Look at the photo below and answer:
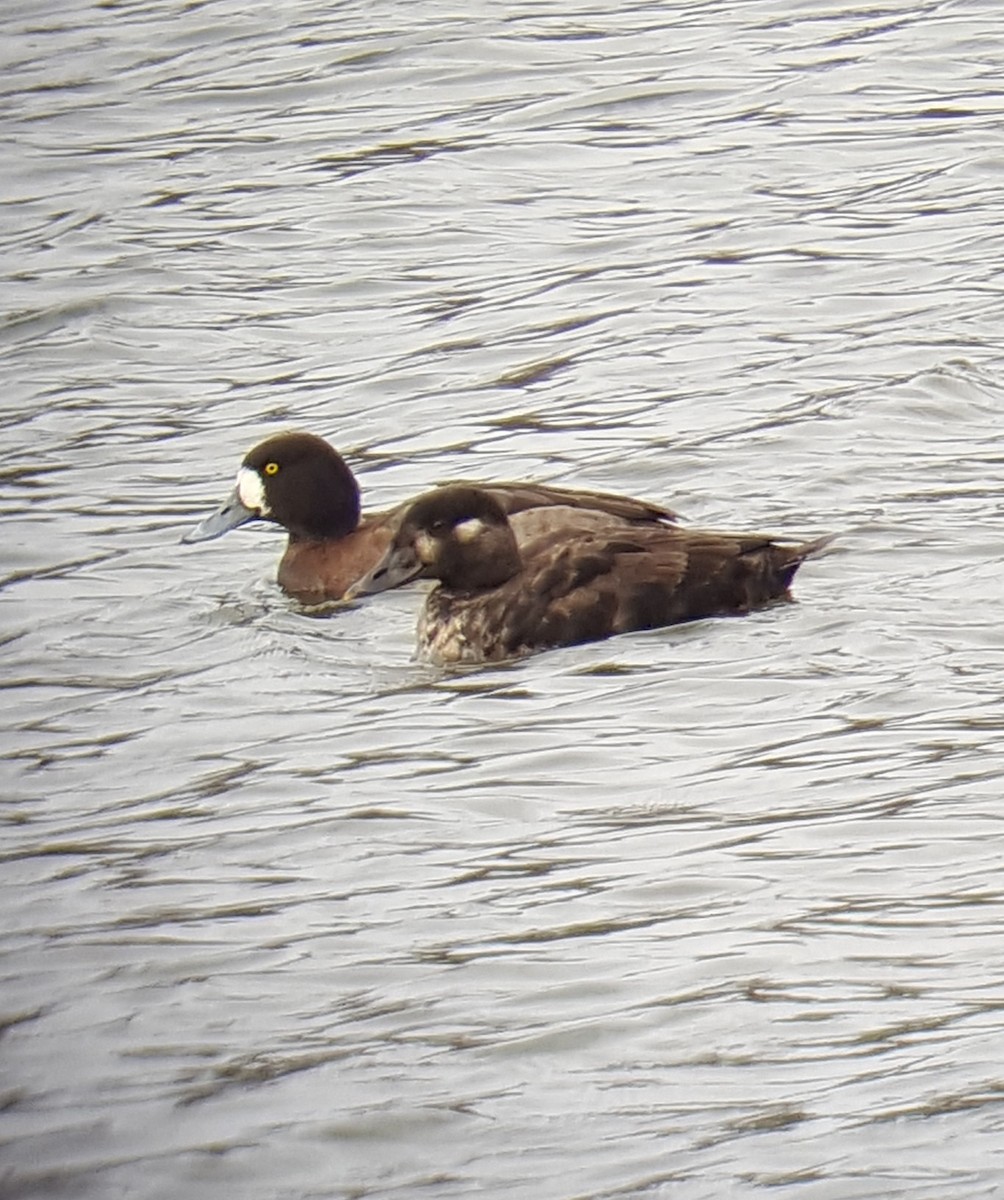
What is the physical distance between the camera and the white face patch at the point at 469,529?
27.9 ft

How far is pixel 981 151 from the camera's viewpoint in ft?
46.5


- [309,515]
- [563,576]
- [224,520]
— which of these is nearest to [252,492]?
[224,520]

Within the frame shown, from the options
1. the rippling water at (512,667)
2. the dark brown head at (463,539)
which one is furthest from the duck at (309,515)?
the dark brown head at (463,539)

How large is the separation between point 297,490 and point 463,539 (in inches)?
47.9

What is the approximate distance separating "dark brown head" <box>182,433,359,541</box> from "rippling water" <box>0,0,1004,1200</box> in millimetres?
269

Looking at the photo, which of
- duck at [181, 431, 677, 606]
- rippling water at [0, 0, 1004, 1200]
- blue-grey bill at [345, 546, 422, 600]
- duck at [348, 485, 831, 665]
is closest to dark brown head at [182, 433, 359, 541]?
duck at [181, 431, 677, 606]

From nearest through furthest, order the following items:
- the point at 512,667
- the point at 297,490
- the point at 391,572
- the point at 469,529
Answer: the point at 512,667, the point at 469,529, the point at 391,572, the point at 297,490

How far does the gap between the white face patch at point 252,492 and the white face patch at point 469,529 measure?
137 centimetres

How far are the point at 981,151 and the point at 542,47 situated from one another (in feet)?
12.4

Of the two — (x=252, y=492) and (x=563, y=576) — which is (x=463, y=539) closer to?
(x=563, y=576)

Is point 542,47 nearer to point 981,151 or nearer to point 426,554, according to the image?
point 981,151

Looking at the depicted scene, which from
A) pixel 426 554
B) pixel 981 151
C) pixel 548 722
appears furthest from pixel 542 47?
pixel 548 722

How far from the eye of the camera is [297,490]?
31.3ft

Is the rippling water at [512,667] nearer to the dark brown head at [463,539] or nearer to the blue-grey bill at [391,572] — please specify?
the blue-grey bill at [391,572]
